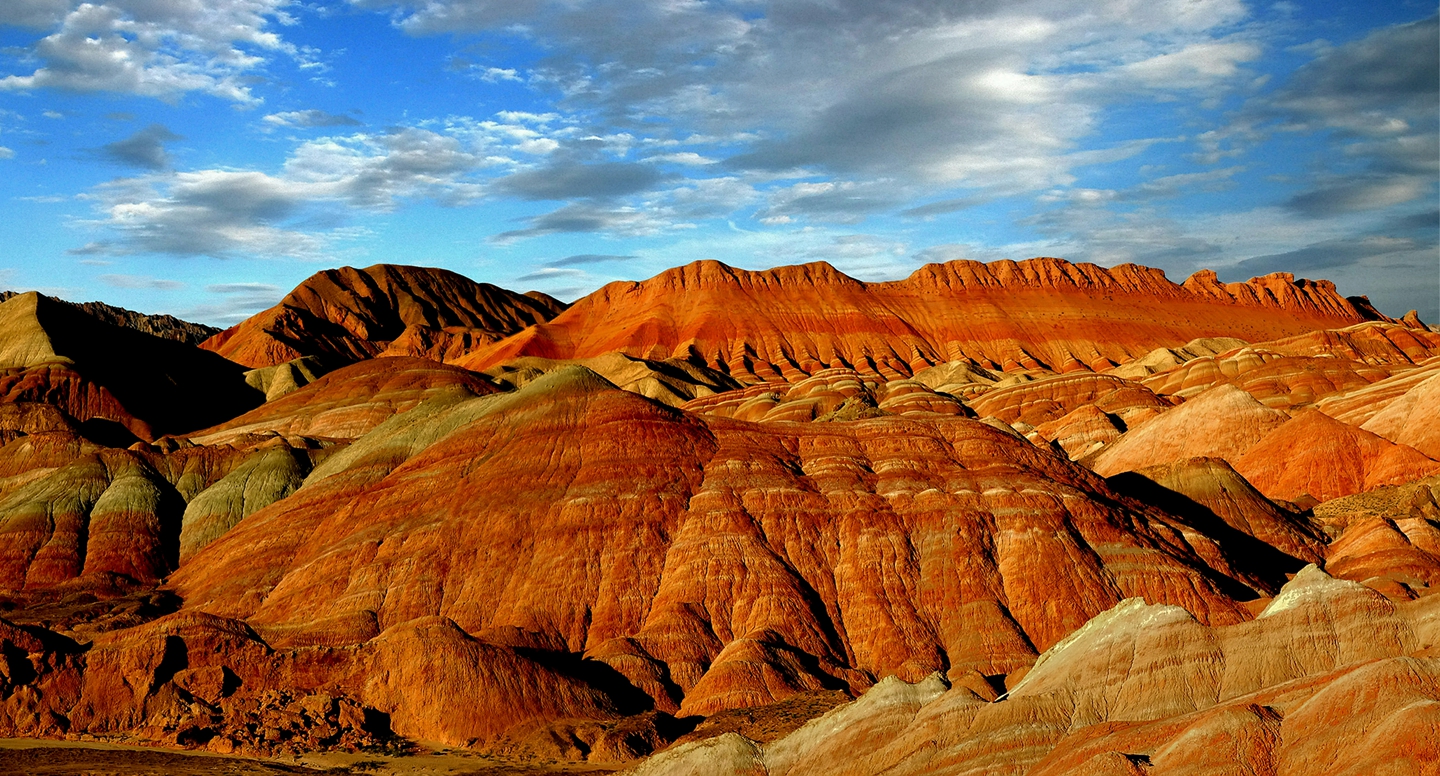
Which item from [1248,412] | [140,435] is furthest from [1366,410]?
[140,435]

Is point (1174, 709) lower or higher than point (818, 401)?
lower

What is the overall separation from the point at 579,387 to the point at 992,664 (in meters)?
29.0

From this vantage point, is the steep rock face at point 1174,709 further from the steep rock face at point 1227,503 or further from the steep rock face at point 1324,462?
the steep rock face at point 1324,462

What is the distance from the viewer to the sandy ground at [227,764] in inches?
1844

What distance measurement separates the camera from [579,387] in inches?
2950

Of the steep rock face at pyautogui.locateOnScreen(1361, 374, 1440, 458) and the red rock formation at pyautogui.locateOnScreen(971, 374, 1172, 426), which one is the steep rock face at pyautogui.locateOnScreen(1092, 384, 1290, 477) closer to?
the steep rock face at pyautogui.locateOnScreen(1361, 374, 1440, 458)

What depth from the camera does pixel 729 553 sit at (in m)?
61.8

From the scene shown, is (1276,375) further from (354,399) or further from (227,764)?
(227,764)

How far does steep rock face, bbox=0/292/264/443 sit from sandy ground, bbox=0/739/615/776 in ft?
355

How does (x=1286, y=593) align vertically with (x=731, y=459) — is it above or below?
below

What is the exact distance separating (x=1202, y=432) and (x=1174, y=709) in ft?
254

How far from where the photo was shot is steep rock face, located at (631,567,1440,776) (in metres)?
30.1

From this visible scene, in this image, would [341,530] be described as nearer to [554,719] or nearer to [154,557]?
[554,719]

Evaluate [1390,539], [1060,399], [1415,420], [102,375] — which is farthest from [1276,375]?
[102,375]
